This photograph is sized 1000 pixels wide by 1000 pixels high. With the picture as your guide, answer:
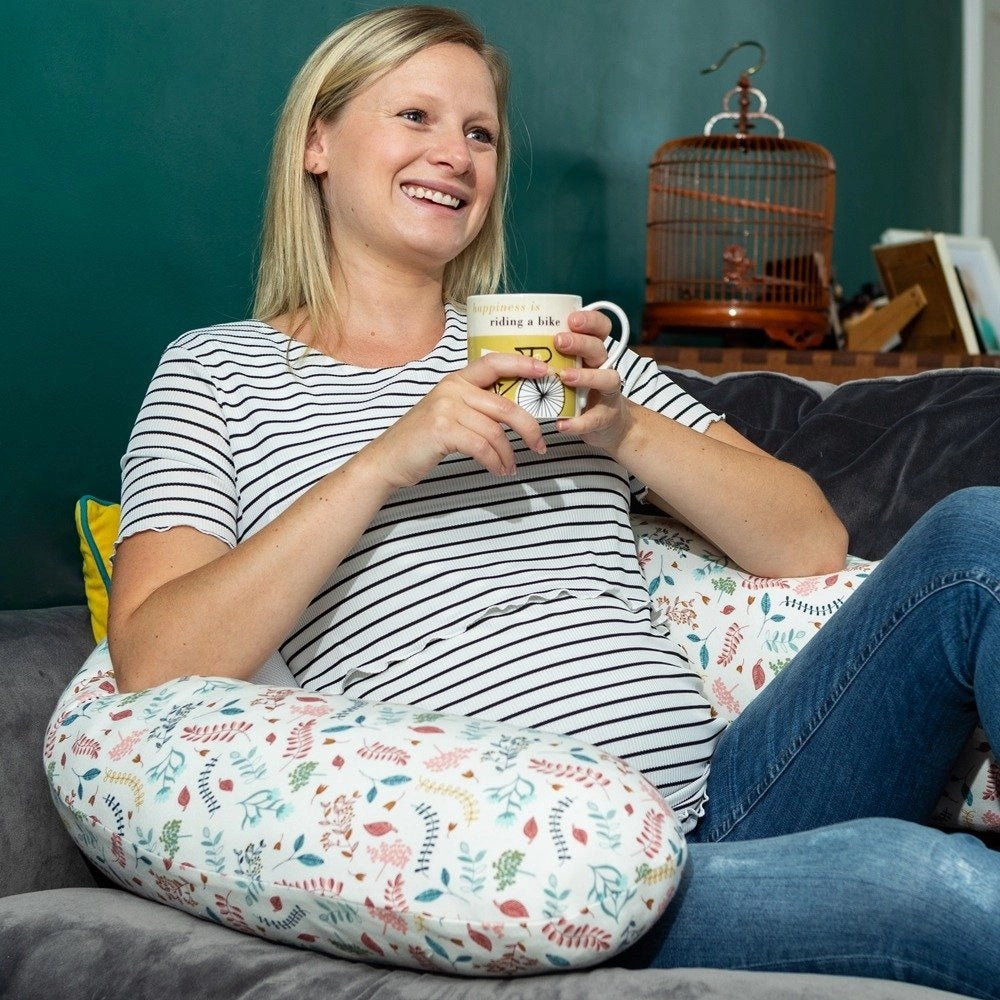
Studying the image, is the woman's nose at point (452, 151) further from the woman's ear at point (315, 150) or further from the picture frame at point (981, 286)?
the picture frame at point (981, 286)

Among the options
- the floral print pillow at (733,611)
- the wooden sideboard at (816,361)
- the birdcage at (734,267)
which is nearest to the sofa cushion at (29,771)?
the floral print pillow at (733,611)

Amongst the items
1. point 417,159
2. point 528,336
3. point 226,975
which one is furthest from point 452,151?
point 226,975

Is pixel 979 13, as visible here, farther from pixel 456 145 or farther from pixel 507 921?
pixel 507 921

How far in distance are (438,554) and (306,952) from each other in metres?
0.43

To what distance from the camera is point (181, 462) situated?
1.18 metres

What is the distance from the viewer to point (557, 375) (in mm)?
1037

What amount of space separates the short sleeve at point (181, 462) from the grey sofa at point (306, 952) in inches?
8.5

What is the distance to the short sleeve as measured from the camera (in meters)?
1.15

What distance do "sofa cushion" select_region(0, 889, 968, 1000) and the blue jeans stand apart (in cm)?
4

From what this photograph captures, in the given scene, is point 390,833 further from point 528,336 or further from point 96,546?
point 96,546

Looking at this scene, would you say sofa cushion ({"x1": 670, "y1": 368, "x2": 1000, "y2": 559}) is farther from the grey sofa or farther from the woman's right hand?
the woman's right hand

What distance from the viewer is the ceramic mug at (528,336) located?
1015mm

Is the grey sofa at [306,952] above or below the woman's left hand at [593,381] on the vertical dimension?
below

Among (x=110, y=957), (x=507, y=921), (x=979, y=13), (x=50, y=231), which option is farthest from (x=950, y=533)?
(x=979, y=13)
